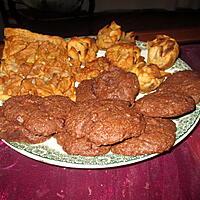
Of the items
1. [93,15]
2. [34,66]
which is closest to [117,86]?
[34,66]

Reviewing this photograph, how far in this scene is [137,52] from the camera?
1.75 metres

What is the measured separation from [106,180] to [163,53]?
30.5 inches

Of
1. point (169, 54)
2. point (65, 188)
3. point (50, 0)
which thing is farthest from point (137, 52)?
point (50, 0)

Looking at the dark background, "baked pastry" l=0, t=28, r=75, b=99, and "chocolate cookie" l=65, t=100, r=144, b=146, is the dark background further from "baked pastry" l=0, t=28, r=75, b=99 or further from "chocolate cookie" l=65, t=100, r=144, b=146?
"chocolate cookie" l=65, t=100, r=144, b=146

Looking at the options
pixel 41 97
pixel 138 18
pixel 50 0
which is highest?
pixel 41 97

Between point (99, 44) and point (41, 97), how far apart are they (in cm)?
64

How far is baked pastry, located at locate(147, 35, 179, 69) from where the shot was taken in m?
1.72

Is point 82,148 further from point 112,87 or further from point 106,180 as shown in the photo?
point 112,87

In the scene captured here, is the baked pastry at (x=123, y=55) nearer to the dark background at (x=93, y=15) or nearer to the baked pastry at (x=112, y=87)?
the baked pastry at (x=112, y=87)

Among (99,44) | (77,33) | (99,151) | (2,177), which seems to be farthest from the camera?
(77,33)

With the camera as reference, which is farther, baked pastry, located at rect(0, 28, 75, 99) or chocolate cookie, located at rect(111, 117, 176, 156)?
baked pastry, located at rect(0, 28, 75, 99)

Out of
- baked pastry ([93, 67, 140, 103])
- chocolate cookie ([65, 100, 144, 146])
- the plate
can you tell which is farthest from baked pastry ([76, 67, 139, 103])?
the plate

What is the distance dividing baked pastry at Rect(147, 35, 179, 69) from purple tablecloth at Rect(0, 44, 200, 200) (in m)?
0.52

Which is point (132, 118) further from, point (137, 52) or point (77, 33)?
point (77, 33)
